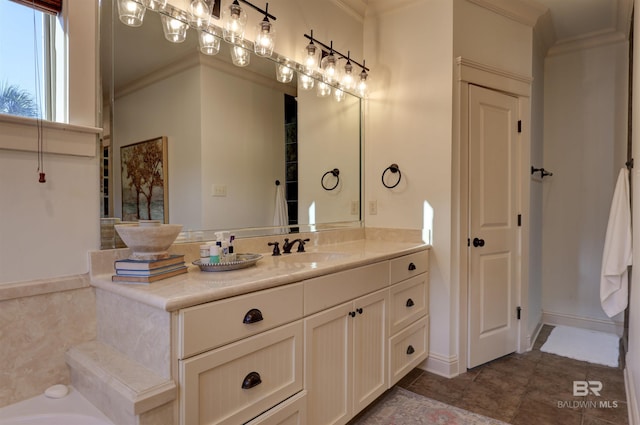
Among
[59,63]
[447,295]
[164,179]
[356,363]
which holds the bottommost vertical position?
[356,363]

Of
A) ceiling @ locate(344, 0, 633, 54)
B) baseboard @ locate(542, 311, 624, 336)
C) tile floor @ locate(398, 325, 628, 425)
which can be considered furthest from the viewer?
baseboard @ locate(542, 311, 624, 336)

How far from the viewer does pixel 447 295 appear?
2.40 meters

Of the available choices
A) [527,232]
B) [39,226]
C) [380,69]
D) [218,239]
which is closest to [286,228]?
[218,239]

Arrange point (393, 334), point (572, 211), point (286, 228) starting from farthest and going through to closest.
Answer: point (572, 211) < point (286, 228) < point (393, 334)

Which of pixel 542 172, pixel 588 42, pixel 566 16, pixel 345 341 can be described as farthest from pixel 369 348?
pixel 588 42

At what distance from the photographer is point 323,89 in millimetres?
2449

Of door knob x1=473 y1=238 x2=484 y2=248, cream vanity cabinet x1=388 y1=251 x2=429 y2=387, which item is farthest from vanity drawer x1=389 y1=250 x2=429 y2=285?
door knob x1=473 y1=238 x2=484 y2=248

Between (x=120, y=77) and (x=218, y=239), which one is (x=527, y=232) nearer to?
(x=218, y=239)

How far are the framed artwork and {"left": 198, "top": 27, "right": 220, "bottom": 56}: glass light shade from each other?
0.50 m

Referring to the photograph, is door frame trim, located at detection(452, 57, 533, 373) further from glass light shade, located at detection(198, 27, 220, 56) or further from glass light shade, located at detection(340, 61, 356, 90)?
glass light shade, located at detection(198, 27, 220, 56)

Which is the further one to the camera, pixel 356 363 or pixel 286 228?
pixel 286 228

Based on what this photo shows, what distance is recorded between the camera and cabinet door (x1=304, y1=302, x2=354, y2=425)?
1491 mm

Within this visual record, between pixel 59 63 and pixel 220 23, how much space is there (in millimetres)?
773

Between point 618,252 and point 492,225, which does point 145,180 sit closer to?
point 492,225
